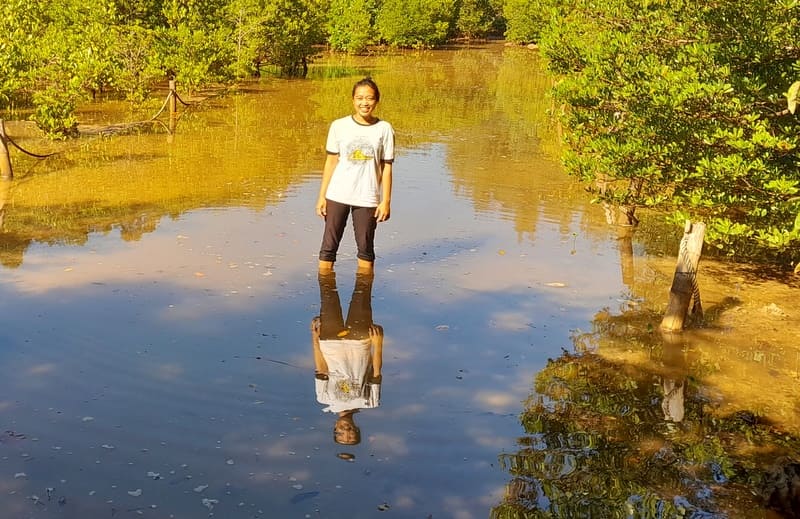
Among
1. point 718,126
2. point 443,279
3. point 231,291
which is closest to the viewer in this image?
point 718,126

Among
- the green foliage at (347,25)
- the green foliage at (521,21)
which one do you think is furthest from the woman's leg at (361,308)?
the green foliage at (521,21)

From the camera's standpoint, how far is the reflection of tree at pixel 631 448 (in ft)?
15.3

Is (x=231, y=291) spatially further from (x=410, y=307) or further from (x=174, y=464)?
(x=174, y=464)

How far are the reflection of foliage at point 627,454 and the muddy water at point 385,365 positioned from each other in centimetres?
2

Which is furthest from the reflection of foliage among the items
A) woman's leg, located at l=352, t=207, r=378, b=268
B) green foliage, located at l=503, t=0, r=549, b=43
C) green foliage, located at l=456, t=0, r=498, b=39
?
green foliage, located at l=456, t=0, r=498, b=39

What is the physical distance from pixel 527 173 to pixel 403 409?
10733mm

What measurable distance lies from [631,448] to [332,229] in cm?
388

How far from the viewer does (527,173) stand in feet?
52.0

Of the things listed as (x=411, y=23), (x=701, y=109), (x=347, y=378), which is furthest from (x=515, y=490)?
(x=411, y=23)

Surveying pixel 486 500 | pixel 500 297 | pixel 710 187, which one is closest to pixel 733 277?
pixel 710 187

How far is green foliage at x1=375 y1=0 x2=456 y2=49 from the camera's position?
212 feet

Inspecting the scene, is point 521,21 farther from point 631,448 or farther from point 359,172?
point 631,448

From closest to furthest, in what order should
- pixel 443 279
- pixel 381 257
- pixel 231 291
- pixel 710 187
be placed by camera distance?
pixel 710 187 < pixel 231 291 < pixel 443 279 < pixel 381 257

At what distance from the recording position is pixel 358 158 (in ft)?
25.6
